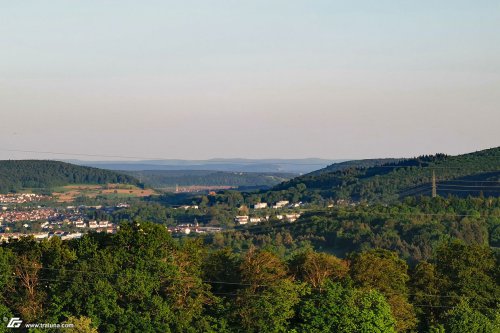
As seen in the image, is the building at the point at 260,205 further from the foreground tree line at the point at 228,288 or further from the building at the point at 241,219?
the foreground tree line at the point at 228,288

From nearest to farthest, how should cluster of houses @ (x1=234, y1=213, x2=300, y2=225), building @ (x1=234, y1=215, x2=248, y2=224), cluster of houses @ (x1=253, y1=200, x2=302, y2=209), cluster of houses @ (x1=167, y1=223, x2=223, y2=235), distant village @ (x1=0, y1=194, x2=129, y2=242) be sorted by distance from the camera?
cluster of houses @ (x1=234, y1=213, x2=300, y2=225), distant village @ (x1=0, y1=194, x2=129, y2=242), cluster of houses @ (x1=167, y1=223, x2=223, y2=235), building @ (x1=234, y1=215, x2=248, y2=224), cluster of houses @ (x1=253, y1=200, x2=302, y2=209)

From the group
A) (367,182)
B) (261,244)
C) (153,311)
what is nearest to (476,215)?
(261,244)

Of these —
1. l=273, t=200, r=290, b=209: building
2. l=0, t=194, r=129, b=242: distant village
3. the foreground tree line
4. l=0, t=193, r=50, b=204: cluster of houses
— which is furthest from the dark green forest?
l=0, t=193, r=50, b=204: cluster of houses

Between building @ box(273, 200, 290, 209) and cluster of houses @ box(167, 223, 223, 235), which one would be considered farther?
building @ box(273, 200, 290, 209)

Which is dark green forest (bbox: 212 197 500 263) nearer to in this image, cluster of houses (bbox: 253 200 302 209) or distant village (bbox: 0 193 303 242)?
distant village (bbox: 0 193 303 242)

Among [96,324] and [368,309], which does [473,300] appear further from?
[96,324]

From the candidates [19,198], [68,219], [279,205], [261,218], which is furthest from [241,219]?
[19,198]
